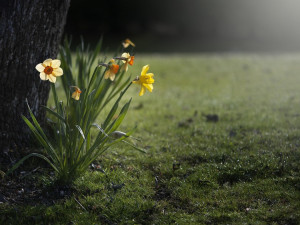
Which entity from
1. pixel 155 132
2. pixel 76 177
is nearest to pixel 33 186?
pixel 76 177

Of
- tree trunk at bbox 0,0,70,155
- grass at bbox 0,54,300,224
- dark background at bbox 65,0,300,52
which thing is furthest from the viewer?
dark background at bbox 65,0,300,52

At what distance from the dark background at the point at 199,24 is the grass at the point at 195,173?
10.3 meters

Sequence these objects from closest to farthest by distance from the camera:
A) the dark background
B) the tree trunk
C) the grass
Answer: the grass, the tree trunk, the dark background

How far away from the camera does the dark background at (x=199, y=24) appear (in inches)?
611

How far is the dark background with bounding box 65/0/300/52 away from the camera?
611 inches

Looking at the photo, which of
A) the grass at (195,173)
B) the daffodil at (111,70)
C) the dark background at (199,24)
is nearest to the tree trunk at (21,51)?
the grass at (195,173)

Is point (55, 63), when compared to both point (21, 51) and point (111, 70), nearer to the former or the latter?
point (111, 70)

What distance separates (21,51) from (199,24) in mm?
15433

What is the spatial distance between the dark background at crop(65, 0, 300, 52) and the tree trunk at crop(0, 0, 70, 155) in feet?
38.7

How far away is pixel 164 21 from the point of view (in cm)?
1741

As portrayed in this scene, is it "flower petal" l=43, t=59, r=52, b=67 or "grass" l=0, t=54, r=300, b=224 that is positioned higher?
"flower petal" l=43, t=59, r=52, b=67

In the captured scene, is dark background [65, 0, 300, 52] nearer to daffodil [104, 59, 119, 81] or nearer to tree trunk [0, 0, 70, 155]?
tree trunk [0, 0, 70, 155]

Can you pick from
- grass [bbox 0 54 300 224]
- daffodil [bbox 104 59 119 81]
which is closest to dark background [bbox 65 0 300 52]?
grass [bbox 0 54 300 224]

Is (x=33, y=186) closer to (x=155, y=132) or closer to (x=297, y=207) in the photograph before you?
(x=155, y=132)
